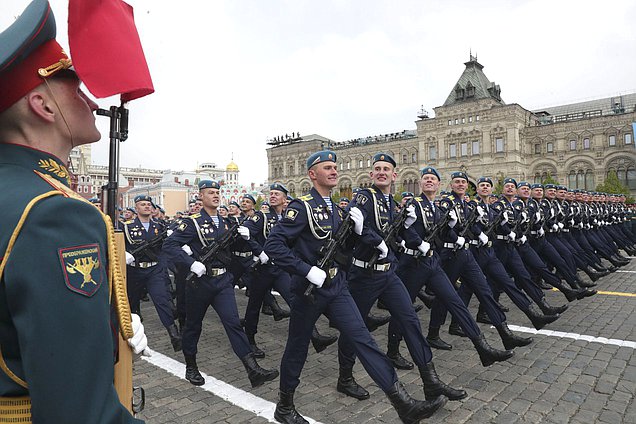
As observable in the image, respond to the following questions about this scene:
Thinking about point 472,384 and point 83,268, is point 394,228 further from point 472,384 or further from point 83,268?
point 83,268

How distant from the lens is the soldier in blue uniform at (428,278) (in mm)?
4562

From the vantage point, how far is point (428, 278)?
4832 millimetres

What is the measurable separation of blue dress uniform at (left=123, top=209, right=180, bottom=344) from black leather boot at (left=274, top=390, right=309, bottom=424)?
2794 mm

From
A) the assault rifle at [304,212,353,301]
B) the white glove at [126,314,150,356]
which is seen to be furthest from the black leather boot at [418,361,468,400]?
the white glove at [126,314,150,356]

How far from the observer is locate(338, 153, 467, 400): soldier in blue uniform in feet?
12.6

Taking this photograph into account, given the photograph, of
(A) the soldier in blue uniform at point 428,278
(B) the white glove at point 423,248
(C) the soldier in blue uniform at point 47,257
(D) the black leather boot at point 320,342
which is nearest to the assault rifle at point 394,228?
(A) the soldier in blue uniform at point 428,278

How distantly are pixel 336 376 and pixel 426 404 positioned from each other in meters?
1.60

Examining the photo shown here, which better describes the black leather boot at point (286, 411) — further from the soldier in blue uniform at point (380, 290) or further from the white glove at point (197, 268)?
the white glove at point (197, 268)

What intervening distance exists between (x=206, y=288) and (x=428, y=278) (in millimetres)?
2668

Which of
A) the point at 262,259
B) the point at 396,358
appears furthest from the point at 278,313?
the point at 396,358

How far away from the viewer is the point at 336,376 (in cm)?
468

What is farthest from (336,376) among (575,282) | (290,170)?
(290,170)

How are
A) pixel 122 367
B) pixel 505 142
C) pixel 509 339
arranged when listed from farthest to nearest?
pixel 505 142 < pixel 509 339 < pixel 122 367

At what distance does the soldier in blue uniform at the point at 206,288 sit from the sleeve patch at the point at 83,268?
3.57 metres
